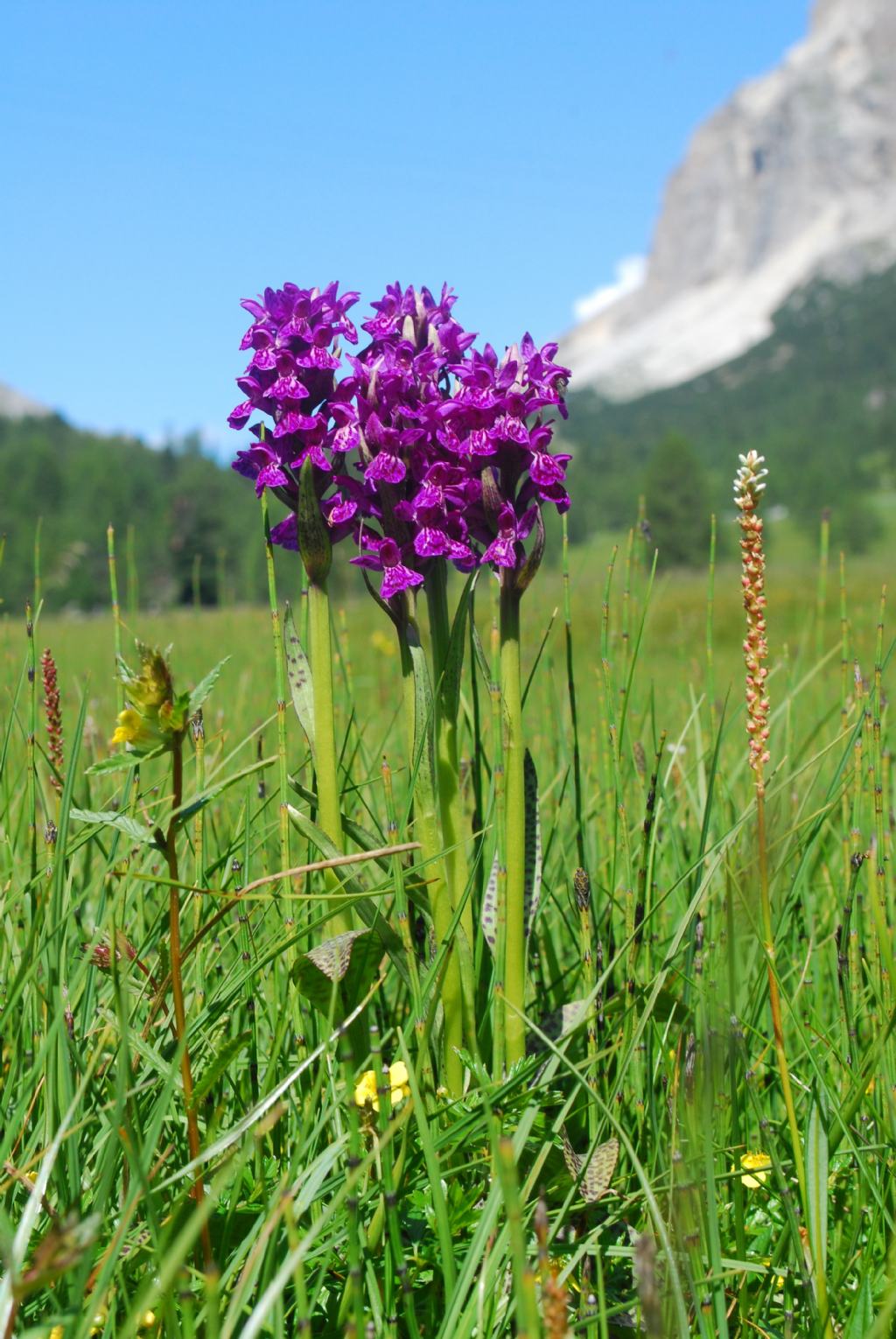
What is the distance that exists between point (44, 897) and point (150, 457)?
91374mm

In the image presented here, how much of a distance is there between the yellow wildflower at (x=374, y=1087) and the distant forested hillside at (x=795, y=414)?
241ft

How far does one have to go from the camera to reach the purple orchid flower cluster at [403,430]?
1.47 meters

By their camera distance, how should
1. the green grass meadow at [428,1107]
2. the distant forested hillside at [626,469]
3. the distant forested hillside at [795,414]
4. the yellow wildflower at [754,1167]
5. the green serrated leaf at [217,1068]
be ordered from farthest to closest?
the distant forested hillside at [795,414], the distant forested hillside at [626,469], the yellow wildflower at [754,1167], the green serrated leaf at [217,1068], the green grass meadow at [428,1107]

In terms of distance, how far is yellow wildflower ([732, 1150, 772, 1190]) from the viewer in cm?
136

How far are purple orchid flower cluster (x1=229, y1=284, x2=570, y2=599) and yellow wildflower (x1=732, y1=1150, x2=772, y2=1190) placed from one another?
83 centimetres

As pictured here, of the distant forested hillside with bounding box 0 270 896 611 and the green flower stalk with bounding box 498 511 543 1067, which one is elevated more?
the distant forested hillside with bounding box 0 270 896 611

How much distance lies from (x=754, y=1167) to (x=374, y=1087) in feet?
1.62

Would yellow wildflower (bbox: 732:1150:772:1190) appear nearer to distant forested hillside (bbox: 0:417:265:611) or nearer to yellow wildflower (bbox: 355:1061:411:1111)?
yellow wildflower (bbox: 355:1061:411:1111)

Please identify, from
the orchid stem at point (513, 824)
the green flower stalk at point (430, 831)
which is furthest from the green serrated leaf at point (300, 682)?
the orchid stem at point (513, 824)

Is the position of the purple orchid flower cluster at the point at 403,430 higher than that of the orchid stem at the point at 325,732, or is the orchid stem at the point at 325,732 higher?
the purple orchid flower cluster at the point at 403,430

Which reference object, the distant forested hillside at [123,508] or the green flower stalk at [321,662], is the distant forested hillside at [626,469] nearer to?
the distant forested hillside at [123,508]

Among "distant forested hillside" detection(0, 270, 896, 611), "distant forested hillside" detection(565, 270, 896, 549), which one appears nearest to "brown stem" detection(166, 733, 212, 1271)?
"distant forested hillside" detection(0, 270, 896, 611)

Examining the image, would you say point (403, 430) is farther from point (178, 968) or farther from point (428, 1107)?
point (428, 1107)

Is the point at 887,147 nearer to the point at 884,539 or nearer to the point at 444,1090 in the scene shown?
the point at 884,539
